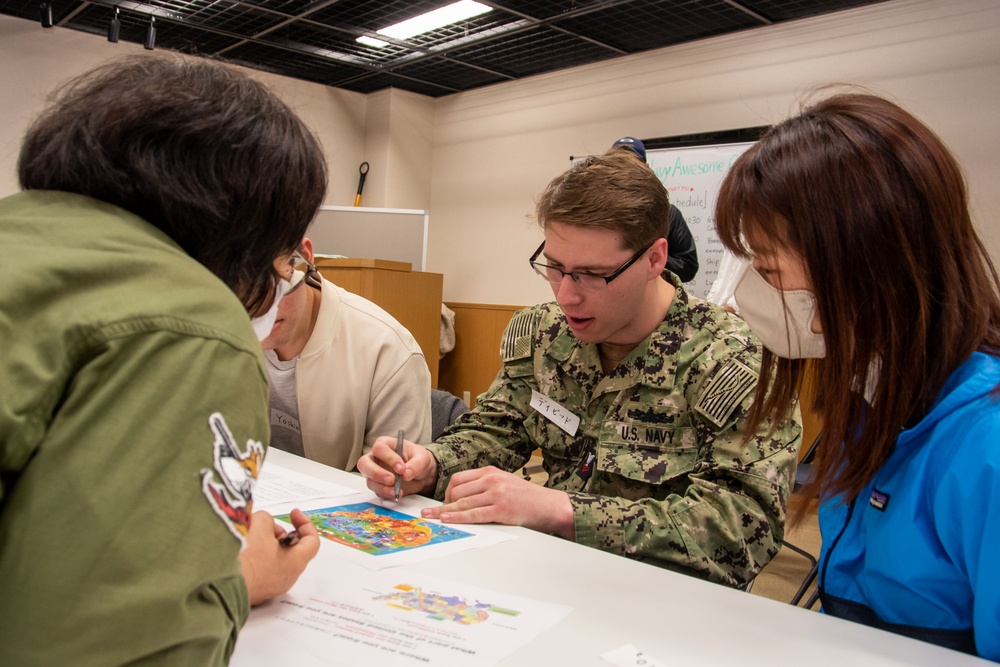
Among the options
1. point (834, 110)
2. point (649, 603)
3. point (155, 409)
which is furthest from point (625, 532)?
point (155, 409)

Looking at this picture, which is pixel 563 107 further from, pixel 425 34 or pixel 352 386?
pixel 352 386

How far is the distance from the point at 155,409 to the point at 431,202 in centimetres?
613

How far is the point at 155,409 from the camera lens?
0.48m

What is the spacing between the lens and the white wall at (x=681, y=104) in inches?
145

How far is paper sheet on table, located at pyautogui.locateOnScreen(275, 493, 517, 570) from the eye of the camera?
3.47 ft

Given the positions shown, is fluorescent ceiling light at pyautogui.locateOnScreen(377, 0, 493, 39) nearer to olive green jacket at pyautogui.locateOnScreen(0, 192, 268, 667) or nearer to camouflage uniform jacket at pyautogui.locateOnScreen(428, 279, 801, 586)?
camouflage uniform jacket at pyautogui.locateOnScreen(428, 279, 801, 586)

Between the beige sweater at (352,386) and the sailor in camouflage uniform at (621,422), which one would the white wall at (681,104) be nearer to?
the sailor in camouflage uniform at (621,422)

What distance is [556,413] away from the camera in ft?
5.08

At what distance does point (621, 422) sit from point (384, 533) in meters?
0.51

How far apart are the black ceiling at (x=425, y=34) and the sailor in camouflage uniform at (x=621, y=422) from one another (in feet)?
10.2

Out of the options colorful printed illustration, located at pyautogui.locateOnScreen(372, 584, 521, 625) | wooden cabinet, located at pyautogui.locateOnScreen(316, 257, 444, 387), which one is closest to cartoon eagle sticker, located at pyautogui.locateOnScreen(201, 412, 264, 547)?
colorful printed illustration, located at pyautogui.locateOnScreen(372, 584, 521, 625)

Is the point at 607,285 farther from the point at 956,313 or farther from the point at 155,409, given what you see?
the point at 155,409

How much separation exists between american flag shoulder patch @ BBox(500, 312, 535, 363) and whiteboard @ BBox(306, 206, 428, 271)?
3365mm

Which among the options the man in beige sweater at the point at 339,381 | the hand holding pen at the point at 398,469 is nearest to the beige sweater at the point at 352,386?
the man in beige sweater at the point at 339,381
